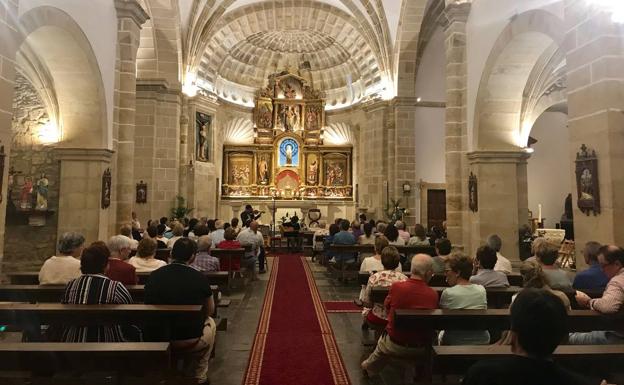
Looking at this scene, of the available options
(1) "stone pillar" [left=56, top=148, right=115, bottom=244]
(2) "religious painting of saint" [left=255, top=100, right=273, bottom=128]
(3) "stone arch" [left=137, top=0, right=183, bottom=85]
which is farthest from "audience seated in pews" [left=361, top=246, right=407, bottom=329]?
(2) "religious painting of saint" [left=255, top=100, right=273, bottom=128]

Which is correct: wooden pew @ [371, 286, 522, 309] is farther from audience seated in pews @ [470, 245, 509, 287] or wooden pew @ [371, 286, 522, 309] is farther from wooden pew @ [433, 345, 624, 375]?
wooden pew @ [433, 345, 624, 375]

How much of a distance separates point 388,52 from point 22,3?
13073 millimetres

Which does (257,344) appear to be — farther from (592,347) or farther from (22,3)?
(22,3)

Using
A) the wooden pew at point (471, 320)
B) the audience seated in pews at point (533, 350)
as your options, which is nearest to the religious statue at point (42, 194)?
the wooden pew at point (471, 320)

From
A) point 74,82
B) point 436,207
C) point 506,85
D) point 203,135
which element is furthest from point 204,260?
point 203,135

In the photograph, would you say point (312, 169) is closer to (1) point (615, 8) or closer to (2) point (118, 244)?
(1) point (615, 8)

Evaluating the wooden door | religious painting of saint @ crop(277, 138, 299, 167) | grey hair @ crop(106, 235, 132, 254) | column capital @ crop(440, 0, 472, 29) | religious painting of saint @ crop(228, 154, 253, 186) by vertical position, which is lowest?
grey hair @ crop(106, 235, 132, 254)

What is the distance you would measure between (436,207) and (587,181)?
1143 centimetres

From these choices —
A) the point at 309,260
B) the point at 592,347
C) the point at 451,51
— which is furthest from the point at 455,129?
the point at 592,347

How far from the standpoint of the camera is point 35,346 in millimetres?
2680

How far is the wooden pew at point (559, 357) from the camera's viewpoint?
8.32ft

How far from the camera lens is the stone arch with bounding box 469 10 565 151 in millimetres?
8336

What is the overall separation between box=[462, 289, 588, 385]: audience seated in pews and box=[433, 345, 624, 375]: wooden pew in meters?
0.93

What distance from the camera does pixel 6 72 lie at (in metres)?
5.95
